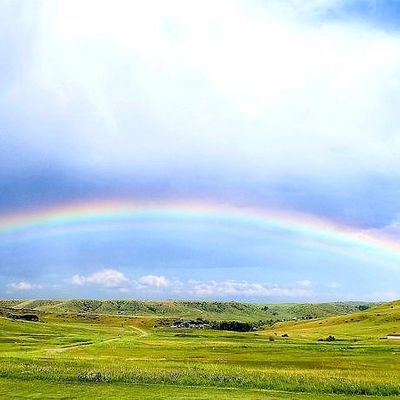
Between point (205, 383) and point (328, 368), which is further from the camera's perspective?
point (328, 368)

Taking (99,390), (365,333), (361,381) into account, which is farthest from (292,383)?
(365,333)

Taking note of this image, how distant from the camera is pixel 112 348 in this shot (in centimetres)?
11819

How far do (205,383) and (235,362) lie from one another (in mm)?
32721

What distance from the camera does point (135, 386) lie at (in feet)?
183

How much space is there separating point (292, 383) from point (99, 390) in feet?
67.6

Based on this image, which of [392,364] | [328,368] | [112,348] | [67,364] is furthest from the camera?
[112,348]

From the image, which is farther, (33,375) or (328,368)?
(328,368)

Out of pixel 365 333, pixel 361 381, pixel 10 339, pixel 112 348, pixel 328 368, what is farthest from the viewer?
pixel 365 333

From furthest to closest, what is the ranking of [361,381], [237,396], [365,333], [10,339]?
[365,333]
[10,339]
[361,381]
[237,396]

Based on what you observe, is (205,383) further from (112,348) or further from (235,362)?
(112,348)

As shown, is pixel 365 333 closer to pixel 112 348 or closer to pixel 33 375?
pixel 112 348

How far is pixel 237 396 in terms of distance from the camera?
49.6m

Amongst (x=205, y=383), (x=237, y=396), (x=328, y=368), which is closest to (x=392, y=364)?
(x=328, y=368)

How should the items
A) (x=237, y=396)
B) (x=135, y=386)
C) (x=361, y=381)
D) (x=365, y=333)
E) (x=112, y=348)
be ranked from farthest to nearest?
(x=365, y=333)
(x=112, y=348)
(x=361, y=381)
(x=135, y=386)
(x=237, y=396)
